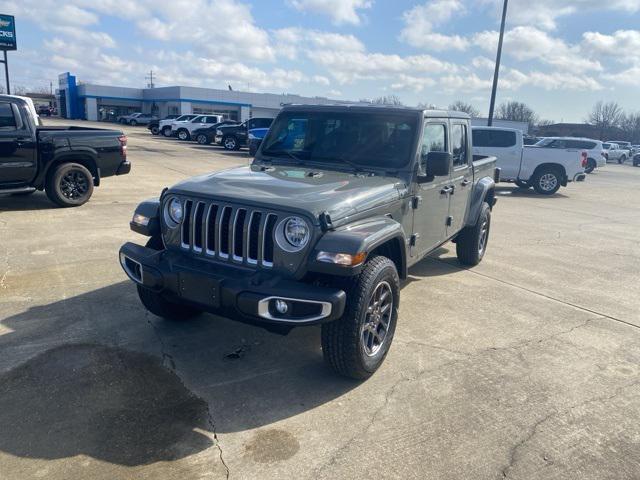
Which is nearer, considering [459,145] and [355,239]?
[355,239]

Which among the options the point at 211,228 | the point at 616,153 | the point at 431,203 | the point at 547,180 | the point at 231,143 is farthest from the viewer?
the point at 616,153

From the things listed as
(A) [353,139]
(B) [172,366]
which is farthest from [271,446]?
(A) [353,139]

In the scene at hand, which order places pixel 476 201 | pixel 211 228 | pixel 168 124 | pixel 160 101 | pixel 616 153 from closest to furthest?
pixel 211 228 → pixel 476 201 → pixel 168 124 → pixel 616 153 → pixel 160 101

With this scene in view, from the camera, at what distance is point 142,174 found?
51.2ft

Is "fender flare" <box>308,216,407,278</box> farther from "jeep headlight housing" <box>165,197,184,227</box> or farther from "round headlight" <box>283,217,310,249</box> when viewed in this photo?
"jeep headlight housing" <box>165,197,184,227</box>

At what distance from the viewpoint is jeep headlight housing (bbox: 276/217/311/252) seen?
3.40m

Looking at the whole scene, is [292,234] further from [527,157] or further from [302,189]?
[527,157]

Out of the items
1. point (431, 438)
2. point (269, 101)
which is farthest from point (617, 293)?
point (269, 101)

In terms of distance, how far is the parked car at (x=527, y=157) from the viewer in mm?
15523

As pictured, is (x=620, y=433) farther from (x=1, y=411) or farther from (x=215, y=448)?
(x=1, y=411)

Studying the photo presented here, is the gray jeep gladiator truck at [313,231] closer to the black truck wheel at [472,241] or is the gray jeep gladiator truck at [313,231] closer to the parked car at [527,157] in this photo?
the black truck wheel at [472,241]

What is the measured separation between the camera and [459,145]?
586cm

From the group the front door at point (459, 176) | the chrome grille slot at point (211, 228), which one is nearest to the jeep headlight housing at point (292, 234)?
the chrome grille slot at point (211, 228)

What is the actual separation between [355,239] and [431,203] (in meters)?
1.87
